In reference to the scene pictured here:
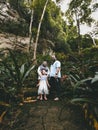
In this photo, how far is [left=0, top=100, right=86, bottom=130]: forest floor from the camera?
5.36 m

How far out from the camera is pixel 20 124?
18.2 ft

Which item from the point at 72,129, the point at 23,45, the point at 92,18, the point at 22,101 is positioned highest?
the point at 92,18

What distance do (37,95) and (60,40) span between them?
18.6 m

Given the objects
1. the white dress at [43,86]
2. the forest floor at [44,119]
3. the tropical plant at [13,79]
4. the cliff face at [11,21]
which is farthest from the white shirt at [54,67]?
the cliff face at [11,21]

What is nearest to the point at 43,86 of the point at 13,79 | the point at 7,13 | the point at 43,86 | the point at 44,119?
the point at 43,86

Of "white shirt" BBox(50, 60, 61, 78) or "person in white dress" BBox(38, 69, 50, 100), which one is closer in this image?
"person in white dress" BBox(38, 69, 50, 100)

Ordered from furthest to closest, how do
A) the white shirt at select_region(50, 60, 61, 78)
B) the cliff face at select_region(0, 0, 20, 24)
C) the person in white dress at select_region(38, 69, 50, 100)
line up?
the cliff face at select_region(0, 0, 20, 24), the white shirt at select_region(50, 60, 61, 78), the person in white dress at select_region(38, 69, 50, 100)

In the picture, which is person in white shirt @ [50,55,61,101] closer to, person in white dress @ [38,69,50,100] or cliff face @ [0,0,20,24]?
person in white dress @ [38,69,50,100]

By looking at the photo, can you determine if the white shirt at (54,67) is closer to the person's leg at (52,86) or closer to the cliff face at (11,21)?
the person's leg at (52,86)

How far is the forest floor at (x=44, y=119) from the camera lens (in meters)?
5.36

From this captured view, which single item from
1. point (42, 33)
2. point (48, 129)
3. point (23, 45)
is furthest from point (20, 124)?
point (42, 33)

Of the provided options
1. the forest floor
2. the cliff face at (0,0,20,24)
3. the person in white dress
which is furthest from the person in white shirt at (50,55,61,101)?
the cliff face at (0,0,20,24)

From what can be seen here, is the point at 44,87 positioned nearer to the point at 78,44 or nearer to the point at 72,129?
the point at 72,129

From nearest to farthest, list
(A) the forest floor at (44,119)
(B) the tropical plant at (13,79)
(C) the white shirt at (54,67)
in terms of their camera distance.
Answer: (A) the forest floor at (44,119)
(B) the tropical plant at (13,79)
(C) the white shirt at (54,67)
